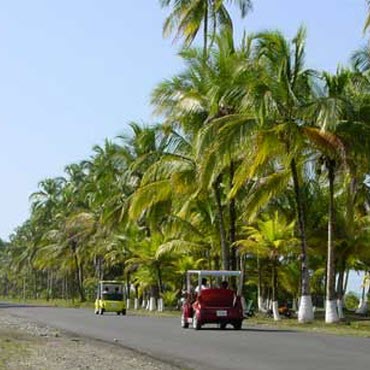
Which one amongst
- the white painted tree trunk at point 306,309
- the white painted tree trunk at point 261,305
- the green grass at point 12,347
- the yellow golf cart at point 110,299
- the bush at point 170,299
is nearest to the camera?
the green grass at point 12,347

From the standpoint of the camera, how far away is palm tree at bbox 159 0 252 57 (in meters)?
44.6

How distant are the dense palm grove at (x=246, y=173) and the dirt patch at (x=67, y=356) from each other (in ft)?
42.5

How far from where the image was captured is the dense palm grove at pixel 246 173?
3127 cm

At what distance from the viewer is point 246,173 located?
32156 mm

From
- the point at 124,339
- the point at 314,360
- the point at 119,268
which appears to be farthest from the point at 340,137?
the point at 119,268

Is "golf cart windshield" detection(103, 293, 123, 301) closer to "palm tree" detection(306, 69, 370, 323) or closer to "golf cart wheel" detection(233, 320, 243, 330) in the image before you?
"palm tree" detection(306, 69, 370, 323)

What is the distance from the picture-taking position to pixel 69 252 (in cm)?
9081

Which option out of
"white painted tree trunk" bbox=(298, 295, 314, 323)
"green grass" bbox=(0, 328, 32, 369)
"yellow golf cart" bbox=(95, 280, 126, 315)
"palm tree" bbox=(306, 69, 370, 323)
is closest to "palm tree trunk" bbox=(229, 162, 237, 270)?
"palm tree" bbox=(306, 69, 370, 323)

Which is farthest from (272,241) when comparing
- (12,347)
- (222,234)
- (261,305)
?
(12,347)

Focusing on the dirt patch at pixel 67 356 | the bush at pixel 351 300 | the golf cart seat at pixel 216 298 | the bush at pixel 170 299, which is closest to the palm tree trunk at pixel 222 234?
the golf cart seat at pixel 216 298

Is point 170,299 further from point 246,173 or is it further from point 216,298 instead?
point 216,298

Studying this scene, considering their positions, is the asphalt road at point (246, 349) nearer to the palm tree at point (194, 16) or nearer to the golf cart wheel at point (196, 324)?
the golf cart wheel at point (196, 324)

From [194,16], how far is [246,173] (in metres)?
15.0

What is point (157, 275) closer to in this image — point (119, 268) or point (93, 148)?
point (93, 148)
